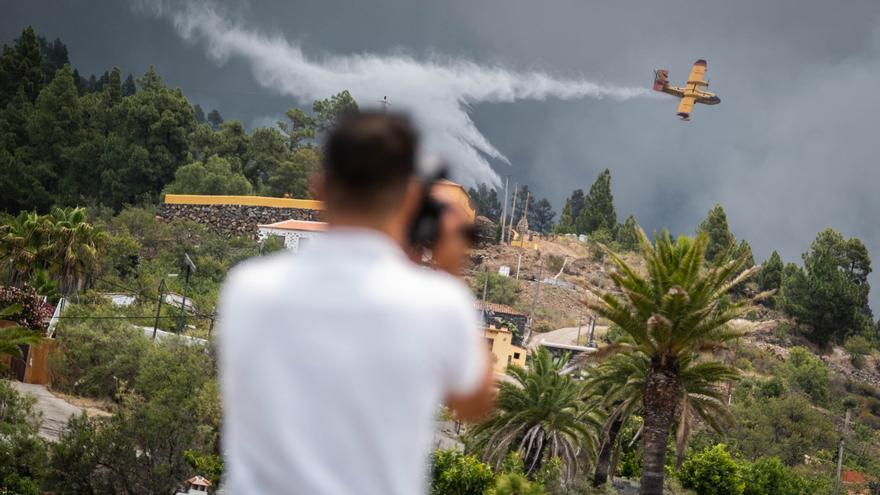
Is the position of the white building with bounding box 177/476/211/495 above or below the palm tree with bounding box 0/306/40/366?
below

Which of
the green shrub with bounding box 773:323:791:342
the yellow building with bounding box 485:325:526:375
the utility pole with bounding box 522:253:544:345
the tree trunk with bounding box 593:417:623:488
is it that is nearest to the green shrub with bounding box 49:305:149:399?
the tree trunk with bounding box 593:417:623:488

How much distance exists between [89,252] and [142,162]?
34.3 m

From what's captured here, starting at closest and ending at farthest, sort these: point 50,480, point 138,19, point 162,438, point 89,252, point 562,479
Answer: point 50,480 < point 162,438 < point 562,479 < point 89,252 < point 138,19

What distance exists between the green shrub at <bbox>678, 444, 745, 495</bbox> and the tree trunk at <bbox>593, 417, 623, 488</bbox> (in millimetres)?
6765

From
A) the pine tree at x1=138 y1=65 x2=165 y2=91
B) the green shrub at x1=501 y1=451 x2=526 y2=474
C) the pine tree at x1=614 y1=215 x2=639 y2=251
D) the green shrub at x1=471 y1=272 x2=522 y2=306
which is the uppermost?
the pine tree at x1=138 y1=65 x2=165 y2=91

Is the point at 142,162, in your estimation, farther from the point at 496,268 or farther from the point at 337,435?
the point at 337,435

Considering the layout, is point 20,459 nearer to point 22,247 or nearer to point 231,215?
point 22,247

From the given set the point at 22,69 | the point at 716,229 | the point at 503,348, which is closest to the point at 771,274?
the point at 716,229

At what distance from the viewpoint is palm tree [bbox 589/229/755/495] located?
60.5ft

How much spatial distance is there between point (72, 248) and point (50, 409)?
761 cm

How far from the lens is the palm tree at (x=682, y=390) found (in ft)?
64.0

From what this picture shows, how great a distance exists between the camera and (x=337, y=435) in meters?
1.57

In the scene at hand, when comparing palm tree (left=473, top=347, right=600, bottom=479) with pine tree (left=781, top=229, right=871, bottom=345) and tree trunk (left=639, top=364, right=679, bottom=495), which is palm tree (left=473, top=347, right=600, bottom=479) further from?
pine tree (left=781, top=229, right=871, bottom=345)

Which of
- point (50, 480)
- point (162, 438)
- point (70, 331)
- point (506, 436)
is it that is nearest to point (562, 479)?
point (506, 436)
